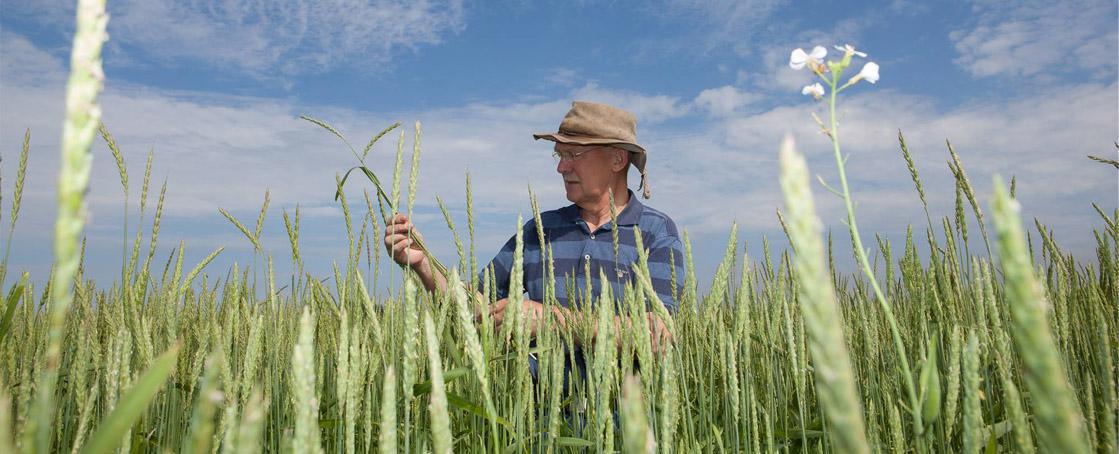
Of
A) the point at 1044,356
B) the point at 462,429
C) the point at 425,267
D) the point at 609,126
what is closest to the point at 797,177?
the point at 1044,356

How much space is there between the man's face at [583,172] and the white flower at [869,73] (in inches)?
97.1

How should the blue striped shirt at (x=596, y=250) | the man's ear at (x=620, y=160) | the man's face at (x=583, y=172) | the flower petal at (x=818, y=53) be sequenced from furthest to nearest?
the man's ear at (x=620, y=160) < the man's face at (x=583, y=172) < the blue striped shirt at (x=596, y=250) < the flower petal at (x=818, y=53)

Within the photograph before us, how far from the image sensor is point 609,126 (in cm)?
347

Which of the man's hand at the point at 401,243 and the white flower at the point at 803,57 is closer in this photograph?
the white flower at the point at 803,57

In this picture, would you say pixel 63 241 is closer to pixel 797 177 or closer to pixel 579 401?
pixel 797 177

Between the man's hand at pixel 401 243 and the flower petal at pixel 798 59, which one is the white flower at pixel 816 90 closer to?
the flower petal at pixel 798 59

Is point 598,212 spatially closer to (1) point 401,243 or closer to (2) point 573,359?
(1) point 401,243

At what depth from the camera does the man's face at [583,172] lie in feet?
11.1

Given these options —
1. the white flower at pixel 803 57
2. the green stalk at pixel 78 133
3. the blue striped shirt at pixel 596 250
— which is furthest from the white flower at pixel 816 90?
the blue striped shirt at pixel 596 250

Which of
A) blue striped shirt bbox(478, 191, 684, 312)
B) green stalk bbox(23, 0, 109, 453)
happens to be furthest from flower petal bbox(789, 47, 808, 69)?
blue striped shirt bbox(478, 191, 684, 312)

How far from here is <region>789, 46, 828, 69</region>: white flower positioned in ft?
2.85

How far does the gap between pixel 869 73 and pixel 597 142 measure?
7.87 feet

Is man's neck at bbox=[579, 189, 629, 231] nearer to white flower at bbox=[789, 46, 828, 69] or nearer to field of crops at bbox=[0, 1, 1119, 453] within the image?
field of crops at bbox=[0, 1, 1119, 453]

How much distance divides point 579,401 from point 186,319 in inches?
54.9
